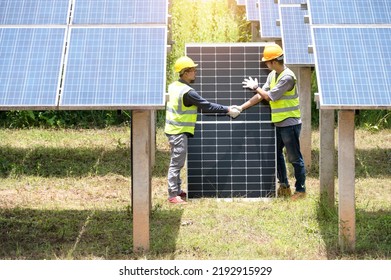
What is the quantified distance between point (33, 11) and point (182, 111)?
255 centimetres

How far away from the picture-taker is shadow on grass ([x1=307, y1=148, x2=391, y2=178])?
15531mm

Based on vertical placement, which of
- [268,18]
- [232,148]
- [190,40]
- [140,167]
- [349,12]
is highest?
[190,40]

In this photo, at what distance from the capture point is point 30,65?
422 inches

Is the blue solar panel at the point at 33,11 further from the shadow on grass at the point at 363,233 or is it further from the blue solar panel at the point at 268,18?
the blue solar panel at the point at 268,18

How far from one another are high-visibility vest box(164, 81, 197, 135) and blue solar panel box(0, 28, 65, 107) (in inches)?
93.7

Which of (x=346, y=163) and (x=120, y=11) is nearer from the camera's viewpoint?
(x=346, y=163)

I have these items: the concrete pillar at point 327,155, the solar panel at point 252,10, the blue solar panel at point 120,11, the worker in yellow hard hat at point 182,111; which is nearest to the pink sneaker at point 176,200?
the worker in yellow hard hat at point 182,111

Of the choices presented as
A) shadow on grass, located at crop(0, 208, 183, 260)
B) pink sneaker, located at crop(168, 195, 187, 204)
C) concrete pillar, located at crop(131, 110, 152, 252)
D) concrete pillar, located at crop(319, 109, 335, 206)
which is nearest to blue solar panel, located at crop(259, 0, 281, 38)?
pink sneaker, located at crop(168, 195, 187, 204)

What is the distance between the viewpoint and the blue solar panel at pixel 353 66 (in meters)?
10.2

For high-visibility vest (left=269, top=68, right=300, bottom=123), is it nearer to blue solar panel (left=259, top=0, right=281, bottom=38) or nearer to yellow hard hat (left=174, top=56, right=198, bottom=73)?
yellow hard hat (left=174, top=56, right=198, bottom=73)

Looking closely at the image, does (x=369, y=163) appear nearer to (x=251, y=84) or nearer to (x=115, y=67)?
(x=251, y=84)

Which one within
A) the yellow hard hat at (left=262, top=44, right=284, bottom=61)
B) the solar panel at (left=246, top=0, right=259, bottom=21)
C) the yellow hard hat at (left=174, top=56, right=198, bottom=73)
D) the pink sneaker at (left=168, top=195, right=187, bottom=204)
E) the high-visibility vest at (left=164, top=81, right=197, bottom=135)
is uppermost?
the solar panel at (left=246, top=0, right=259, bottom=21)

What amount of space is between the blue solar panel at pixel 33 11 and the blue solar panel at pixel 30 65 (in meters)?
0.14

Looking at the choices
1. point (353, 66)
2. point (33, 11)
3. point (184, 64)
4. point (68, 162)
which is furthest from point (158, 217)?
point (68, 162)
